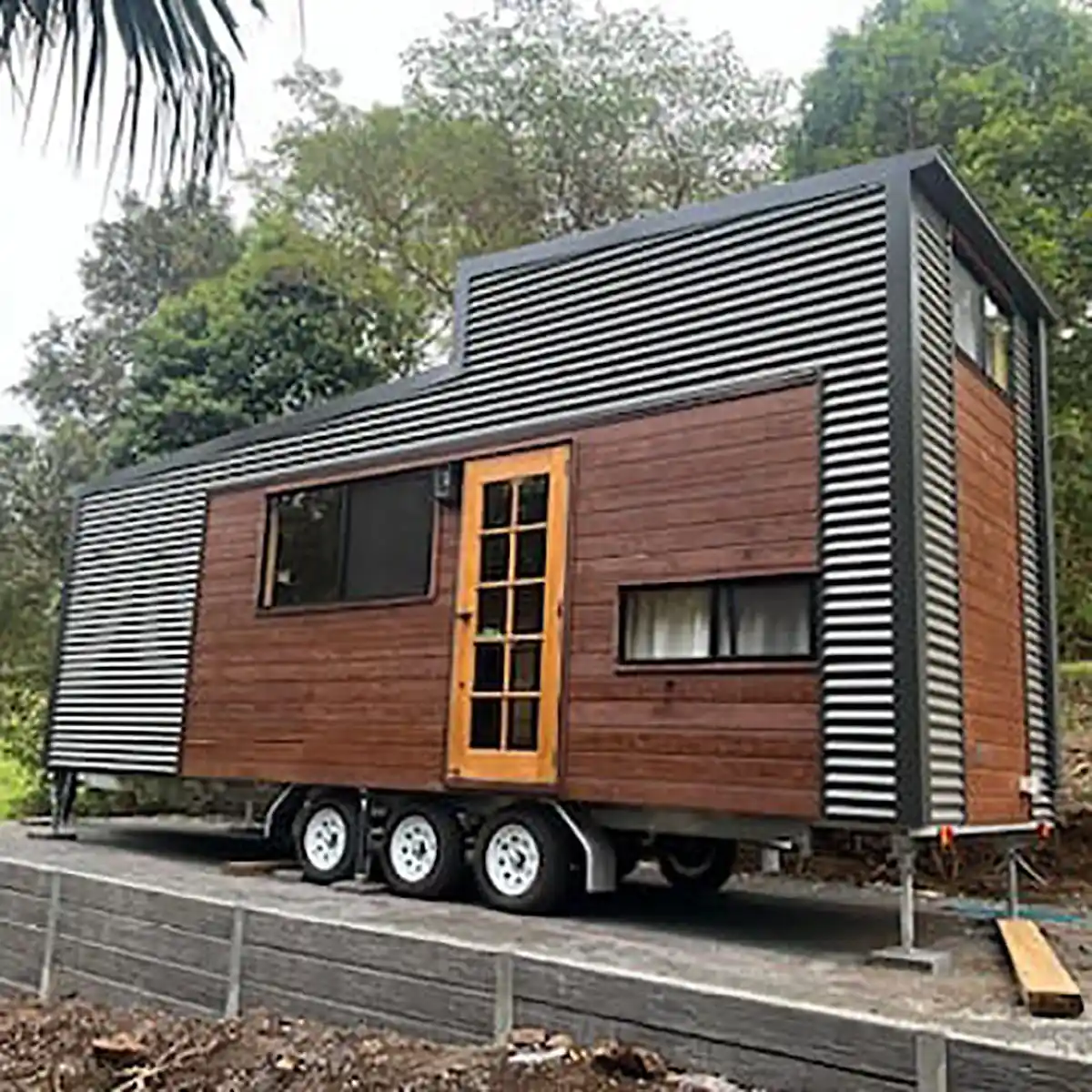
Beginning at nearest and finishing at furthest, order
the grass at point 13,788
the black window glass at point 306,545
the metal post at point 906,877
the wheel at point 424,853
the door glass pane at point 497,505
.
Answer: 1. the metal post at point 906,877
2. the wheel at point 424,853
3. the door glass pane at point 497,505
4. the black window glass at point 306,545
5. the grass at point 13,788

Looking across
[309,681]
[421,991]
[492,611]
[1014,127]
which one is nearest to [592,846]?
[492,611]

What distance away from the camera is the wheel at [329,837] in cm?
664

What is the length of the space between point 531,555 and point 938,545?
2091mm

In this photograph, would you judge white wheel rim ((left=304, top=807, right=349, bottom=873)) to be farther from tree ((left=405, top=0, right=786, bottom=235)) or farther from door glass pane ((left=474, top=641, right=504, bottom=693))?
tree ((left=405, top=0, right=786, bottom=235))

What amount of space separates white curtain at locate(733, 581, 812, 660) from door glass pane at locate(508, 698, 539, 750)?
3.70 feet

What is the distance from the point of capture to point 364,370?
539 inches

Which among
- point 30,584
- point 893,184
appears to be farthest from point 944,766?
point 30,584

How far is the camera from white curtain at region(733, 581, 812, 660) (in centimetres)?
511

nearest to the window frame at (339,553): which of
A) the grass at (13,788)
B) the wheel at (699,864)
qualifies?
the wheel at (699,864)

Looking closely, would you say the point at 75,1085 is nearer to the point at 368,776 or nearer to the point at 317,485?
the point at 368,776

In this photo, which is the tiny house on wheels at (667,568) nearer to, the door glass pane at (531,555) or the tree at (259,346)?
the door glass pane at (531,555)

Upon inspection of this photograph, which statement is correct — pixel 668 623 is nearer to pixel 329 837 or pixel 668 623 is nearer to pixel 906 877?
pixel 906 877

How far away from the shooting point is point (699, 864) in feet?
22.4

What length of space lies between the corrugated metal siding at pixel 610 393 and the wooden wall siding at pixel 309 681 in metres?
0.27
